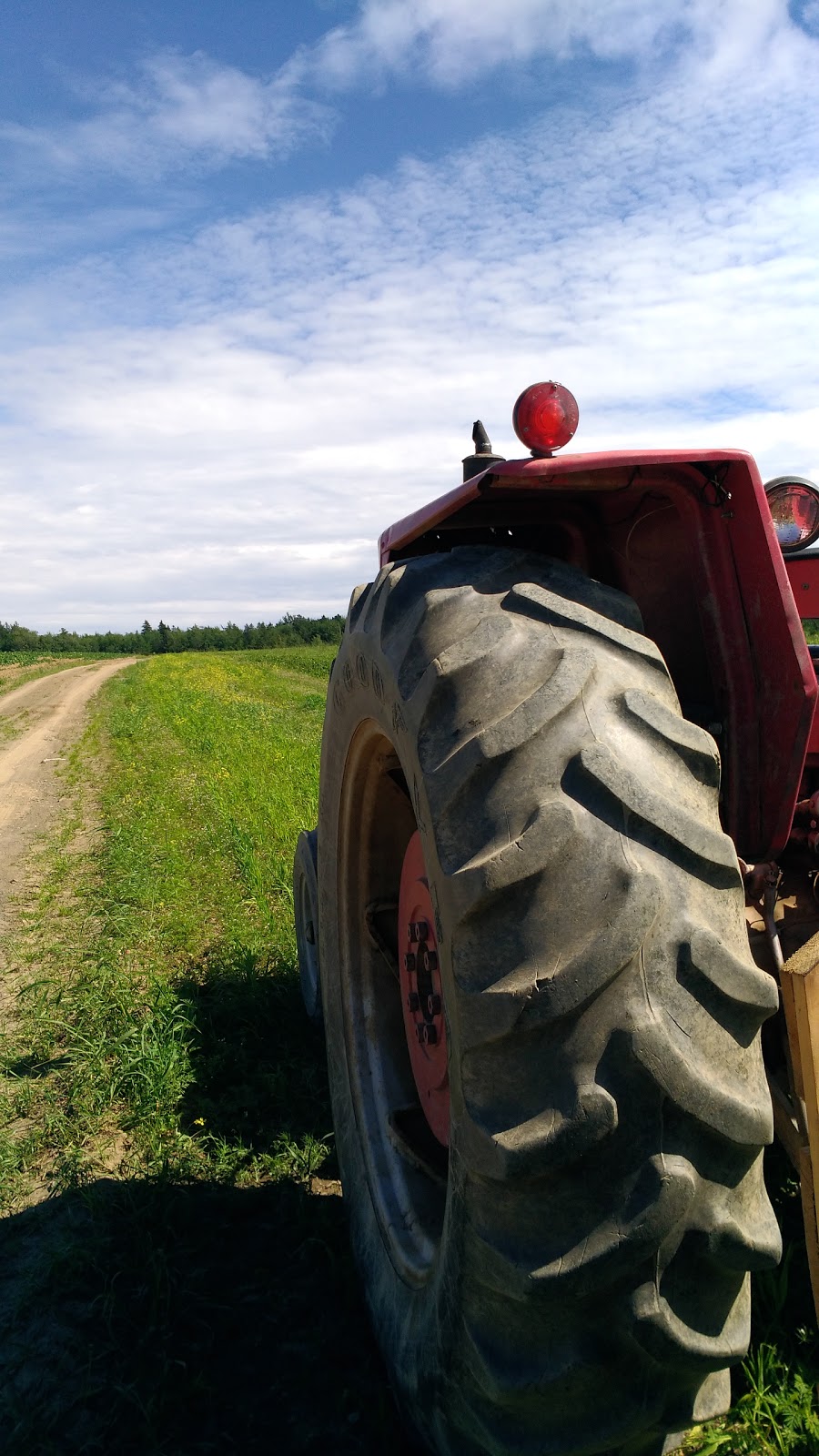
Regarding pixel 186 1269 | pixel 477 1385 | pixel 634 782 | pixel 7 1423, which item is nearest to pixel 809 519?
pixel 634 782

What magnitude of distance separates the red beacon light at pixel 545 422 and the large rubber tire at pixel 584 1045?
0.30 metres

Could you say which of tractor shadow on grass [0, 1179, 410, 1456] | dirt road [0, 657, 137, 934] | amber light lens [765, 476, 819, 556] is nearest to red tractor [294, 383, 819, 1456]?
tractor shadow on grass [0, 1179, 410, 1456]

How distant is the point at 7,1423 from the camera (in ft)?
6.40

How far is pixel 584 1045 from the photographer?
1179 millimetres

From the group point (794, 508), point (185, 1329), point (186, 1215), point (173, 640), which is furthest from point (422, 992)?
point (173, 640)

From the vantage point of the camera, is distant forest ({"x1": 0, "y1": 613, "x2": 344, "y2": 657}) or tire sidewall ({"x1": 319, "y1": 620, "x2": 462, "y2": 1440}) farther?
distant forest ({"x1": 0, "y1": 613, "x2": 344, "y2": 657})

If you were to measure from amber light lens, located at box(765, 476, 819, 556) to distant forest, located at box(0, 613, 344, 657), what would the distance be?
222 feet

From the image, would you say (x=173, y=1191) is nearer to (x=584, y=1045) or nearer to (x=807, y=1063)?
(x=807, y=1063)

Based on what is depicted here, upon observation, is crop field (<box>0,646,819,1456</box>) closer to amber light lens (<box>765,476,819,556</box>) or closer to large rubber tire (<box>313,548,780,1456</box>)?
large rubber tire (<box>313,548,780,1456</box>)

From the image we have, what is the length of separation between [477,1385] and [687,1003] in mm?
649

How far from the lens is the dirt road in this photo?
7281 mm

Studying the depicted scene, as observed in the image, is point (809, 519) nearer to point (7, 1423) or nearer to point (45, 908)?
point (7, 1423)

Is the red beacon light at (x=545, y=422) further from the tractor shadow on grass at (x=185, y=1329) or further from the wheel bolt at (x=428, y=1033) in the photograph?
the tractor shadow on grass at (x=185, y=1329)

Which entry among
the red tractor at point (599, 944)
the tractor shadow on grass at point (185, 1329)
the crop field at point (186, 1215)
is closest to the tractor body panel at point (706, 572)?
the red tractor at point (599, 944)
